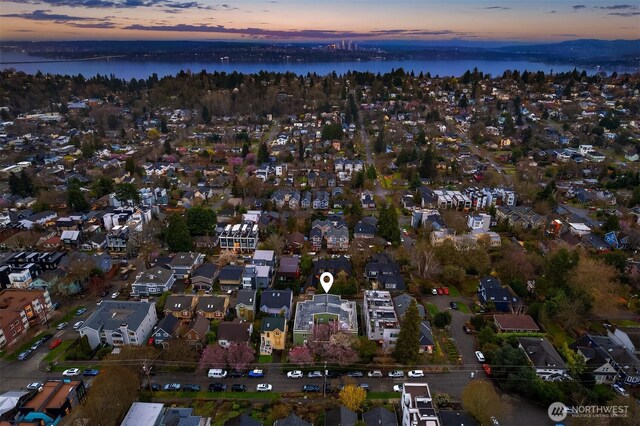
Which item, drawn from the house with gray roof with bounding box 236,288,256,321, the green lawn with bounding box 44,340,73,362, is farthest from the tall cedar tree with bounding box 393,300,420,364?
the green lawn with bounding box 44,340,73,362

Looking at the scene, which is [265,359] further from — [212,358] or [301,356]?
[212,358]

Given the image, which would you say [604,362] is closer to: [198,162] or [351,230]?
[351,230]

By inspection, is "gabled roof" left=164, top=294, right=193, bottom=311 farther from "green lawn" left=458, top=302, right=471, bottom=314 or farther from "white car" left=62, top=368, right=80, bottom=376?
"green lawn" left=458, top=302, right=471, bottom=314

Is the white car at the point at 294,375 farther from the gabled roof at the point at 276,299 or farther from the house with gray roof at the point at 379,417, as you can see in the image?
the gabled roof at the point at 276,299

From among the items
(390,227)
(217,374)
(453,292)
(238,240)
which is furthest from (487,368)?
(238,240)

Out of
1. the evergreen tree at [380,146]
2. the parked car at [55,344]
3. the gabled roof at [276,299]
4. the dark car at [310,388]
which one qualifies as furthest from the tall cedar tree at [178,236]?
the evergreen tree at [380,146]

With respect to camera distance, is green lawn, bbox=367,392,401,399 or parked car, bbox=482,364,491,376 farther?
parked car, bbox=482,364,491,376
